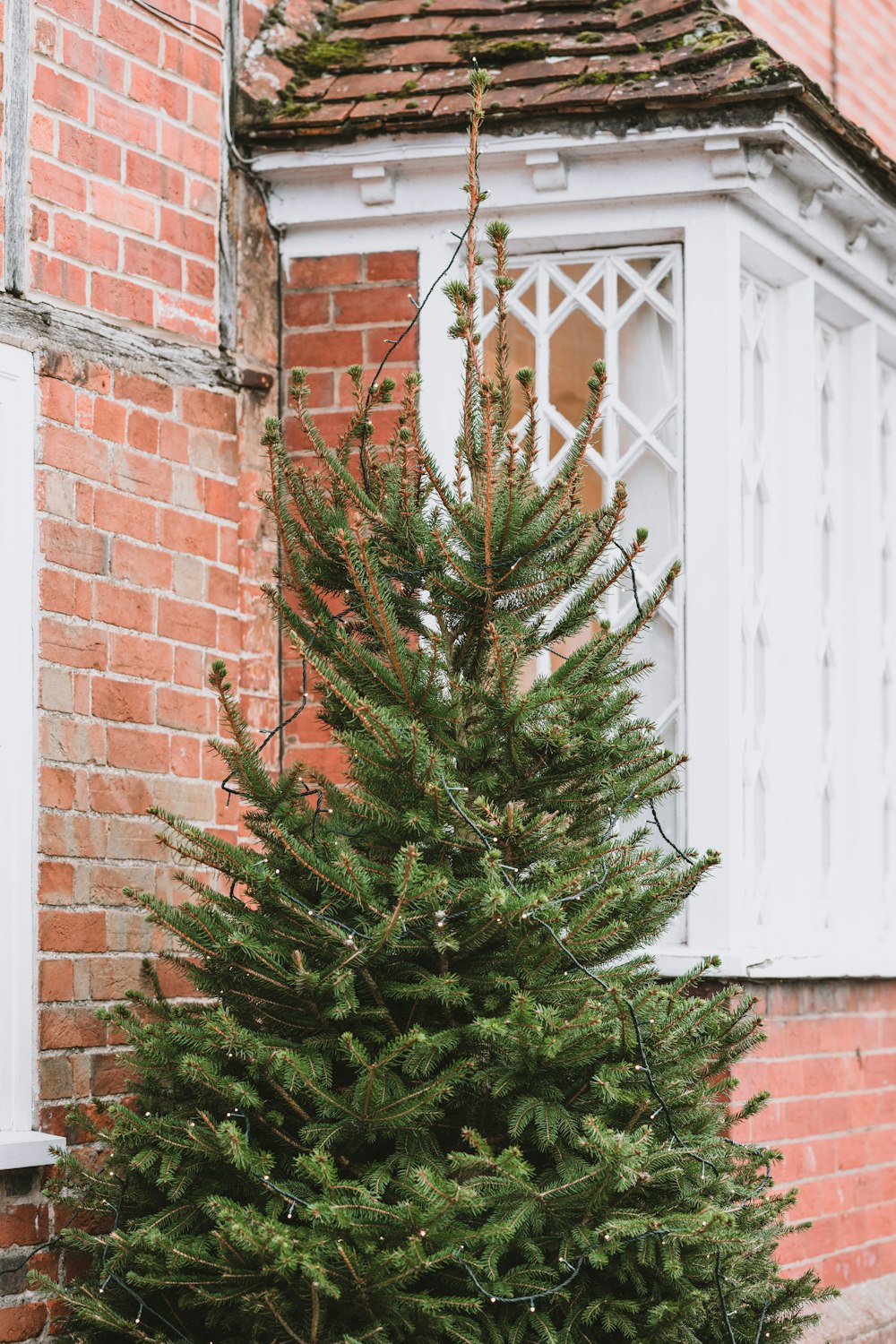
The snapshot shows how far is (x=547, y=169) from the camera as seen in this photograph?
Answer: 5309 mm

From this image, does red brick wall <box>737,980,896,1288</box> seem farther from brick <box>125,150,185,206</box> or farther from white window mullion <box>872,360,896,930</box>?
brick <box>125,150,185,206</box>

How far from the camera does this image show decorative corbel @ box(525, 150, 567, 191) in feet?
17.3

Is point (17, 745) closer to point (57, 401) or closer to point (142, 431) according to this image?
point (57, 401)

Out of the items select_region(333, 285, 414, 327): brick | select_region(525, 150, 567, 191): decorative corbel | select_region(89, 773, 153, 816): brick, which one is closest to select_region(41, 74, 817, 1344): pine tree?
select_region(89, 773, 153, 816): brick

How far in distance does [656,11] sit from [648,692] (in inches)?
84.7

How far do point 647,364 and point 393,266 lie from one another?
87cm

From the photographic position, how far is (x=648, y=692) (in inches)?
213

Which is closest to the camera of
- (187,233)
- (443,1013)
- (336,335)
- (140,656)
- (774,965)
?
(443,1013)

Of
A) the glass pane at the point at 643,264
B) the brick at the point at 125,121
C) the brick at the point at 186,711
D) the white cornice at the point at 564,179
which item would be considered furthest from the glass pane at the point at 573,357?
the brick at the point at 186,711

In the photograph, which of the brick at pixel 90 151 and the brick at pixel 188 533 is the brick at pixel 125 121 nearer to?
the brick at pixel 90 151

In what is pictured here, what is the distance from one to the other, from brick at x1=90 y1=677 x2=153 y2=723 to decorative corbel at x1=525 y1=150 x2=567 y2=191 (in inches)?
77.8

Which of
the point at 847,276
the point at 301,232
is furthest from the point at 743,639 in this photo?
the point at 301,232

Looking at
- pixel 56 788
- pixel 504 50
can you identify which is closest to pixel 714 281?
pixel 504 50

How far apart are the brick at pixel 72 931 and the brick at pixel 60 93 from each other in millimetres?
2124
